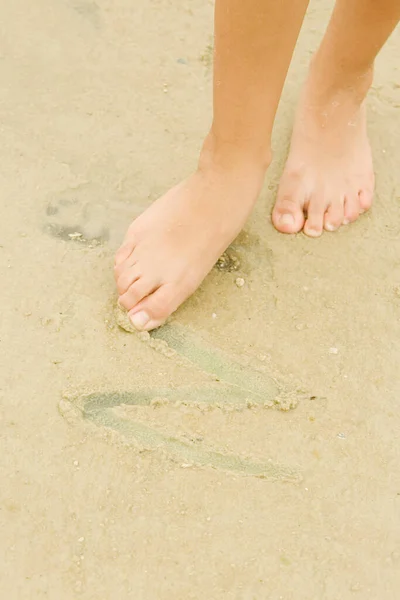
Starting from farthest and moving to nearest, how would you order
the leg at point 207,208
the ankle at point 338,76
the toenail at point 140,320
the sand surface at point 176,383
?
1. the ankle at point 338,76
2. the toenail at point 140,320
3. the leg at point 207,208
4. the sand surface at point 176,383

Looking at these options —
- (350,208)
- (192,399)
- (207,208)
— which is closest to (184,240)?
(207,208)

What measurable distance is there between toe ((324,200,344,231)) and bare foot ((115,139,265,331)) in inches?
8.6

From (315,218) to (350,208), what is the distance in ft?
0.27

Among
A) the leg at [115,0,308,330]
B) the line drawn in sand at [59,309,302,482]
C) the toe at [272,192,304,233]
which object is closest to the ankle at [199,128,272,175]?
the leg at [115,0,308,330]

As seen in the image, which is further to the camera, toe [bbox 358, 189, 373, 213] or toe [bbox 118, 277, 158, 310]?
toe [bbox 358, 189, 373, 213]

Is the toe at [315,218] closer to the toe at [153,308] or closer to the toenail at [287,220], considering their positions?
the toenail at [287,220]

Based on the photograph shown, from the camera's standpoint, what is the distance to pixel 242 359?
1256 mm

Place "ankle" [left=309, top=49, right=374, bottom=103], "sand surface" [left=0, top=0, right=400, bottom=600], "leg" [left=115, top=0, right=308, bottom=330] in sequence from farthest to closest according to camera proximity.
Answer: "ankle" [left=309, top=49, right=374, bottom=103] → "leg" [left=115, top=0, right=308, bottom=330] → "sand surface" [left=0, top=0, right=400, bottom=600]

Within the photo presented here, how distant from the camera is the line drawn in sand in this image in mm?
1131

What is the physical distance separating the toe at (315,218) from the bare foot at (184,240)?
18cm

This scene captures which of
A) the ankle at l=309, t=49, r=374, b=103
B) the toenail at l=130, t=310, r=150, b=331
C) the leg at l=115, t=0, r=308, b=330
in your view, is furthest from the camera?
the ankle at l=309, t=49, r=374, b=103

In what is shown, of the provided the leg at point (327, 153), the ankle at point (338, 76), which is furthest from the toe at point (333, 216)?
the ankle at point (338, 76)

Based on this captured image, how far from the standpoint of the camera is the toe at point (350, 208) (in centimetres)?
148

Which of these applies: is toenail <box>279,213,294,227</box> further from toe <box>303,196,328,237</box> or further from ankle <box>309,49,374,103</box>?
ankle <box>309,49,374,103</box>
